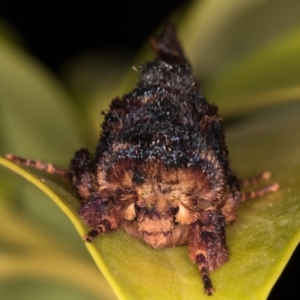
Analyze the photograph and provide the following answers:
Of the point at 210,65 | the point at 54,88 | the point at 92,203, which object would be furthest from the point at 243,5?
the point at 92,203

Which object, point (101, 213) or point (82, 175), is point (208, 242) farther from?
point (82, 175)

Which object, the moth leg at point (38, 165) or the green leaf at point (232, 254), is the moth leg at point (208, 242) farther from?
the moth leg at point (38, 165)

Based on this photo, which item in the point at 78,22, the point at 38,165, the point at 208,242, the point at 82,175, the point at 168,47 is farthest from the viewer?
the point at 78,22

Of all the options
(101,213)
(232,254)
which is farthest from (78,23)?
(232,254)

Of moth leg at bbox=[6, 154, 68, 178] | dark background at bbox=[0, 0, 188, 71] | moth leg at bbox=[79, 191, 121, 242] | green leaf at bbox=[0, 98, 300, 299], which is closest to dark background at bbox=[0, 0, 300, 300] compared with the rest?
dark background at bbox=[0, 0, 188, 71]

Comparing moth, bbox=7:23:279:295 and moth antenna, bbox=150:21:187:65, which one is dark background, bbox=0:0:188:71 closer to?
moth antenna, bbox=150:21:187:65

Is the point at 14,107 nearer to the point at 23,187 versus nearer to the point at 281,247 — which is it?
the point at 23,187
